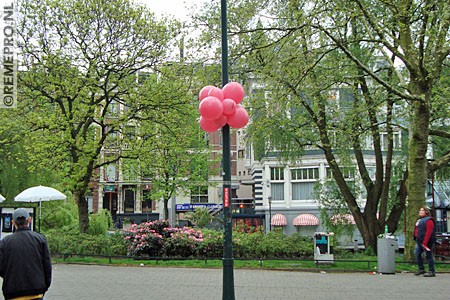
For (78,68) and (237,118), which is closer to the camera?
(237,118)

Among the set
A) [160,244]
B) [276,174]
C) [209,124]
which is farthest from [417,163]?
[276,174]

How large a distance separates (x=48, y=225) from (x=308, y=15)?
69.7 ft

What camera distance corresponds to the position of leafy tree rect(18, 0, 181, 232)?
20.1m

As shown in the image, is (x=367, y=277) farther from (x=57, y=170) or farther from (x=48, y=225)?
(x=48, y=225)

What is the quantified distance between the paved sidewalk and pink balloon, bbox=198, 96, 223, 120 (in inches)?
147

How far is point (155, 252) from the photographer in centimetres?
1706

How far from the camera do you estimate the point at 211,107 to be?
926 centimetres

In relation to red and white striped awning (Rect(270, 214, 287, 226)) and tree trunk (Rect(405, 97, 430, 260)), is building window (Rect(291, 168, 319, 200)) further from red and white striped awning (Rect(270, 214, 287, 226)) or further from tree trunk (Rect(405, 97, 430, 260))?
tree trunk (Rect(405, 97, 430, 260))

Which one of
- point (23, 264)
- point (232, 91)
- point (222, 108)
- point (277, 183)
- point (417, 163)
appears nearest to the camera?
point (23, 264)

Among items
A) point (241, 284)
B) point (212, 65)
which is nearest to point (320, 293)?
point (241, 284)

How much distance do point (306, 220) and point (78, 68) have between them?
90.1ft

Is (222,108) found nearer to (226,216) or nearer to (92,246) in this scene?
(226,216)

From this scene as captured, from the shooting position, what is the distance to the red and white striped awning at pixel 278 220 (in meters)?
43.2

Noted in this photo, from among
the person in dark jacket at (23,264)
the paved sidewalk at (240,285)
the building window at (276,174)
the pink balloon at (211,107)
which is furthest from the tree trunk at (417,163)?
the building window at (276,174)
